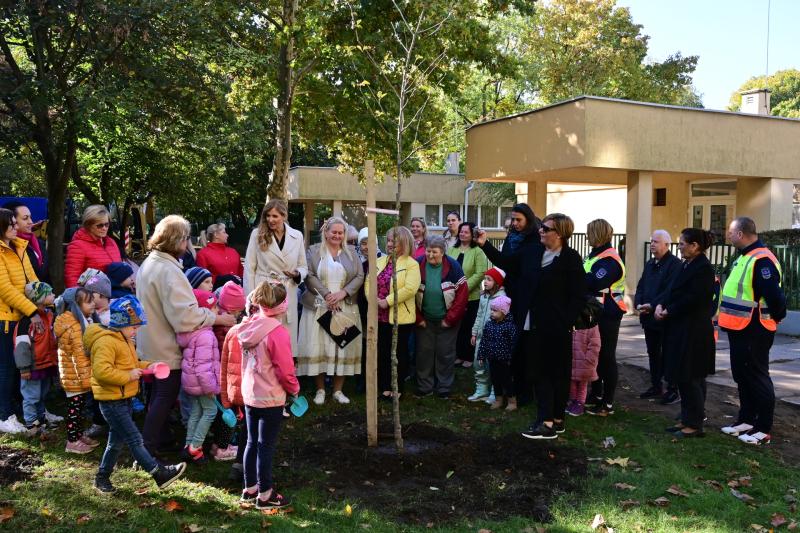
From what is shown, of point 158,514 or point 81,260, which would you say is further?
point 81,260

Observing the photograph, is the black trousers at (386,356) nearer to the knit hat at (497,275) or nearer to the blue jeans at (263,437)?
the knit hat at (497,275)

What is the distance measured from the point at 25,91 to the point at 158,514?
8201 millimetres

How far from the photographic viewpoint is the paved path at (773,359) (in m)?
7.93

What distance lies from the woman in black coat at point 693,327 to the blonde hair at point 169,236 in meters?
4.36

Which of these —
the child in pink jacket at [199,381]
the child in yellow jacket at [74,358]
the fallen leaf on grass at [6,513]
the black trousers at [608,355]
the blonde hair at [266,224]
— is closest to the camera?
the fallen leaf on grass at [6,513]

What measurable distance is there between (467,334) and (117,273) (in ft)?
15.3

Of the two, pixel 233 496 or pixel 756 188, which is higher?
pixel 756 188

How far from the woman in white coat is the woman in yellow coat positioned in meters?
1.94

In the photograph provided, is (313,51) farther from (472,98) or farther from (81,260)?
(472,98)

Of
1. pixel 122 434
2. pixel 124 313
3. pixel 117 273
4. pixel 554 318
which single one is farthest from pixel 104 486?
pixel 554 318

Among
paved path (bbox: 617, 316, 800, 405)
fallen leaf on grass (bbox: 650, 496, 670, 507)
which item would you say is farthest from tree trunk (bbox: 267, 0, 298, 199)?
fallen leaf on grass (bbox: 650, 496, 670, 507)

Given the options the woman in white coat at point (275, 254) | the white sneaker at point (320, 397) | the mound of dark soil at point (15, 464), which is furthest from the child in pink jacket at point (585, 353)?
the mound of dark soil at point (15, 464)

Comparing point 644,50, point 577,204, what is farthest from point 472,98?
point 577,204

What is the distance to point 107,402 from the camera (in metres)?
4.54
